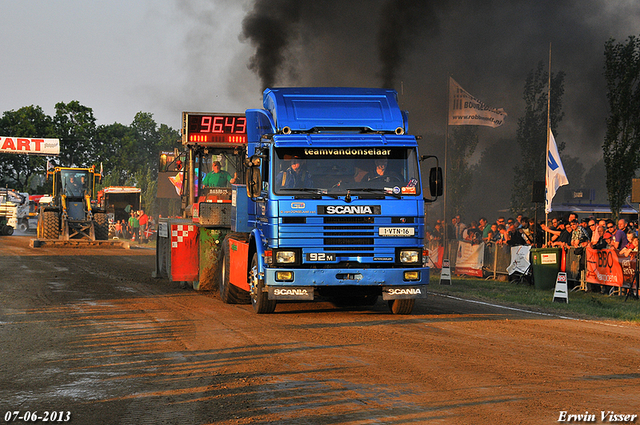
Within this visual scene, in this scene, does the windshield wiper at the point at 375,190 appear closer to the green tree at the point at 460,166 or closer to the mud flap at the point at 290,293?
the mud flap at the point at 290,293

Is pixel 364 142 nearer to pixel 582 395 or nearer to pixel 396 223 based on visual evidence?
Result: pixel 396 223

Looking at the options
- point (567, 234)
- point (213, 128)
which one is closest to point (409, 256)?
point (213, 128)

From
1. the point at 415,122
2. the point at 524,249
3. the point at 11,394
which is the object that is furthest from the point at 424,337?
the point at 415,122

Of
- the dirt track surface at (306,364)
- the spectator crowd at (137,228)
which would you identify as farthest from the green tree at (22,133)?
the dirt track surface at (306,364)

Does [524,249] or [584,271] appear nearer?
[584,271]

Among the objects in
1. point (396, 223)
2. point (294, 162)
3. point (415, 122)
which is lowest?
point (396, 223)

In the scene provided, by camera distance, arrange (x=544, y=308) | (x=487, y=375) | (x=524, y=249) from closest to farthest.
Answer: (x=487, y=375)
(x=544, y=308)
(x=524, y=249)

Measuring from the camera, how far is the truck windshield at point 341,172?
11008 millimetres

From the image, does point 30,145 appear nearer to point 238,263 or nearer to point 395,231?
point 238,263

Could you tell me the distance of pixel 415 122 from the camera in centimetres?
4700

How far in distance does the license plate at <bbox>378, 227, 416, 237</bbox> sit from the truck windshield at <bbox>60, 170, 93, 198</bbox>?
27564mm

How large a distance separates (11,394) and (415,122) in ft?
138

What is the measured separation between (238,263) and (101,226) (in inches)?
925

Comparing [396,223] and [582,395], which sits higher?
[396,223]
